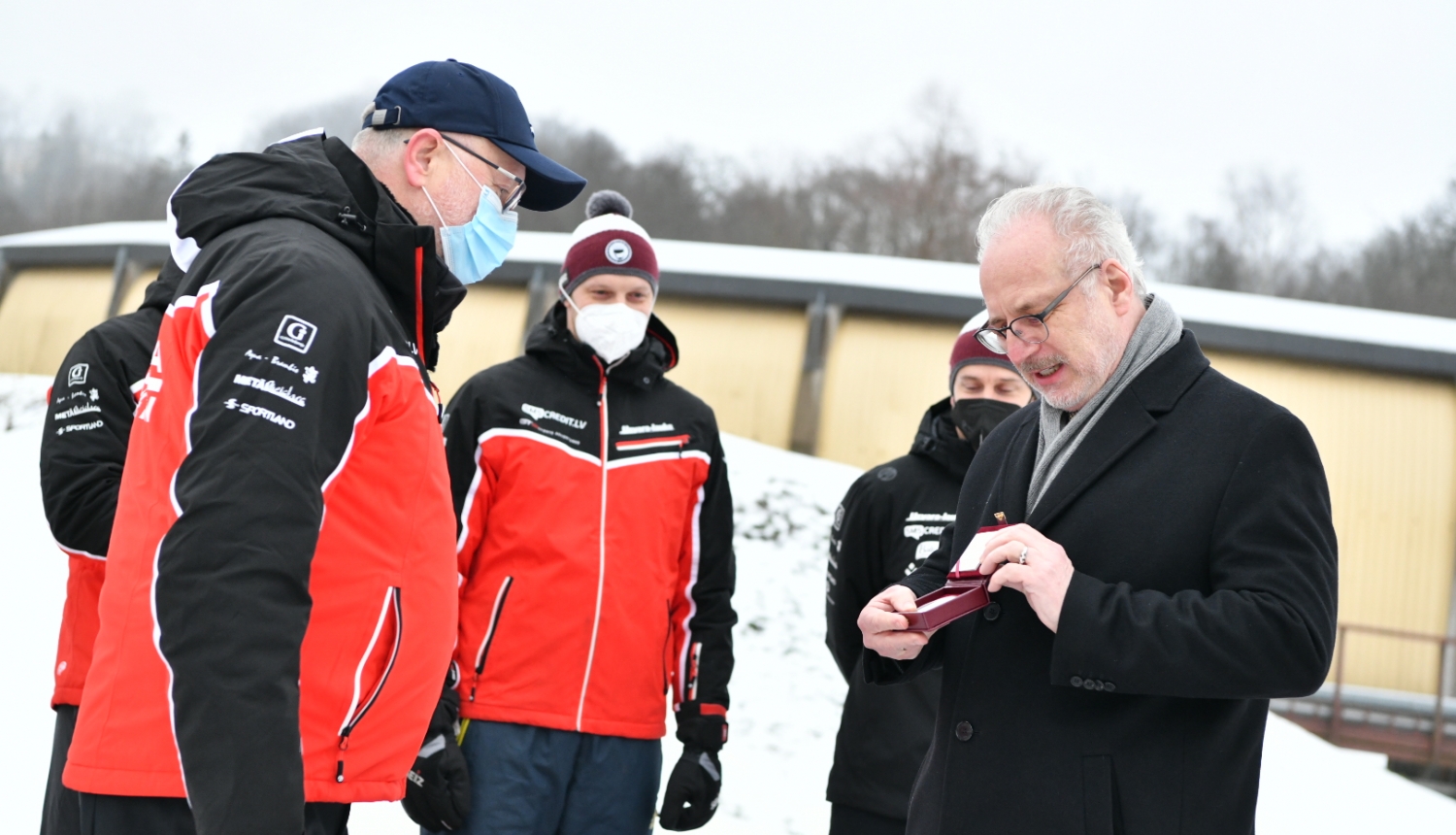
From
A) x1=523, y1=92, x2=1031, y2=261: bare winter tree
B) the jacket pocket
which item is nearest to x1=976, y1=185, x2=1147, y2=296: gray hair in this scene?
the jacket pocket

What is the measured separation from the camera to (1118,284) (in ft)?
7.56

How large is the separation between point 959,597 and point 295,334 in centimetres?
127

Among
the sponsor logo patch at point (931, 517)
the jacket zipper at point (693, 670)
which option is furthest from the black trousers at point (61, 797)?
the sponsor logo patch at point (931, 517)

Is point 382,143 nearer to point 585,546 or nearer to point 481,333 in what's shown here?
point 585,546

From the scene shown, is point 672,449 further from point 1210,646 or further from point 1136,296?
point 1210,646

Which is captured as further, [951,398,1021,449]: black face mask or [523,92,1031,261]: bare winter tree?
[523,92,1031,261]: bare winter tree

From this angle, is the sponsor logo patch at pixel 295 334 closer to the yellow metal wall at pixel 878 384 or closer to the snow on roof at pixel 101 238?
the yellow metal wall at pixel 878 384

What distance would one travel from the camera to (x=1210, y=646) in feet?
6.27

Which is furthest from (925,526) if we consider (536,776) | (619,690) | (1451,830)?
(1451,830)

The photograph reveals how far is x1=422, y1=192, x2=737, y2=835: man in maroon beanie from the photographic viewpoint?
3.41 meters

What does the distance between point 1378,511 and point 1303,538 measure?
14.0 meters

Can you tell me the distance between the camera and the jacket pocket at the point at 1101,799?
6.63 feet

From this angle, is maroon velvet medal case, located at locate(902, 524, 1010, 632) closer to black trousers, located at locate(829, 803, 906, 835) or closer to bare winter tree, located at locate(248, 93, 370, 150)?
black trousers, located at locate(829, 803, 906, 835)

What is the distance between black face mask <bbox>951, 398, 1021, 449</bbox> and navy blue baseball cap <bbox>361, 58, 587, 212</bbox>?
179 centimetres
